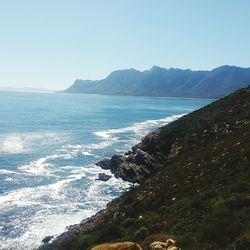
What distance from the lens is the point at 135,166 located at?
193 feet

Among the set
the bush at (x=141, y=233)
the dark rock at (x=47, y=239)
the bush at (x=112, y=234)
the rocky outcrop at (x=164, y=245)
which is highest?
the rocky outcrop at (x=164, y=245)

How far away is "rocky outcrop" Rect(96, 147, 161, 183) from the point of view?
5431 cm

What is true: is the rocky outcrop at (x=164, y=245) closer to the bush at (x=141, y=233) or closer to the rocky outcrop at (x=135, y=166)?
the bush at (x=141, y=233)

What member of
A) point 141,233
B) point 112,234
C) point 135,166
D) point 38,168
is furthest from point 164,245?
point 38,168

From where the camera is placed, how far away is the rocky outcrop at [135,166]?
54.3 metres

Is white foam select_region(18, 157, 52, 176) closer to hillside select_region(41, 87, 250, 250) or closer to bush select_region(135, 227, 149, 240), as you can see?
hillside select_region(41, 87, 250, 250)

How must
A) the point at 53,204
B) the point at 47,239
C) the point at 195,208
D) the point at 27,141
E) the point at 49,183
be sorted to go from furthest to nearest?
the point at 27,141
the point at 49,183
the point at 53,204
the point at 47,239
the point at 195,208

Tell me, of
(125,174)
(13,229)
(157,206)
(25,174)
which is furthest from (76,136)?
(157,206)

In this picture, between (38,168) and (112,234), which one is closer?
(112,234)

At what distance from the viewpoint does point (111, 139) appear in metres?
110

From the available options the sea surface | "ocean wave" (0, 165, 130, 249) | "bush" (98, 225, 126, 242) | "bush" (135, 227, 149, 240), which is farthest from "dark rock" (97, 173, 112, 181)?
"bush" (135, 227, 149, 240)

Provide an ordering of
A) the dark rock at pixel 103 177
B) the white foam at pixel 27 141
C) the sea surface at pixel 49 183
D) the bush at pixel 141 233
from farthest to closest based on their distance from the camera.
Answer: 1. the white foam at pixel 27 141
2. the dark rock at pixel 103 177
3. the sea surface at pixel 49 183
4. the bush at pixel 141 233

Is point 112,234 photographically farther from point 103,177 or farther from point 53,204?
point 103,177

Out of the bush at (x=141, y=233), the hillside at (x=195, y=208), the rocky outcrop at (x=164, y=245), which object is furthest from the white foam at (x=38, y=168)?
the rocky outcrop at (x=164, y=245)
